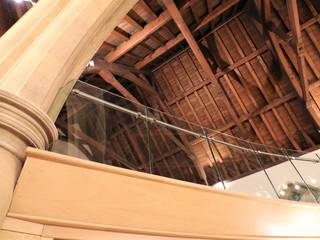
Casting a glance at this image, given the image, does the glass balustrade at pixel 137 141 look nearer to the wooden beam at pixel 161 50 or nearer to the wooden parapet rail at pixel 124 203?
the wooden parapet rail at pixel 124 203

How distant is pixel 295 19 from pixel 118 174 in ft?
15.2

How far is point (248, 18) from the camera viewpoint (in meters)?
5.76

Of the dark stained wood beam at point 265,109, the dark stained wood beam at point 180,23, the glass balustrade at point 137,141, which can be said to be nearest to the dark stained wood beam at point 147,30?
the dark stained wood beam at point 180,23

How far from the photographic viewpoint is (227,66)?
609 centimetres

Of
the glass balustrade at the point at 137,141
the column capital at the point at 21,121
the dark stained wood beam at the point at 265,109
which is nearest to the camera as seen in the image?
the column capital at the point at 21,121

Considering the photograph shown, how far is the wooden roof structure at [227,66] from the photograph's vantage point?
470 centimetres

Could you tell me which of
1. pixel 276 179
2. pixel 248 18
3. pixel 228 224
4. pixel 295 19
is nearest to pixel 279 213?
pixel 228 224

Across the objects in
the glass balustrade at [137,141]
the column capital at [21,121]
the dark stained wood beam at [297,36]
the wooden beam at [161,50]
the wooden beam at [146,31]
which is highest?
the wooden beam at [161,50]

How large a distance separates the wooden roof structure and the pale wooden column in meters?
3.00

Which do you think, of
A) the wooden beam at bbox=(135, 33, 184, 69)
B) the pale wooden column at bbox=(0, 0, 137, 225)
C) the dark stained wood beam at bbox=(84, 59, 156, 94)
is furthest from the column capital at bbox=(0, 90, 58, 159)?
the wooden beam at bbox=(135, 33, 184, 69)

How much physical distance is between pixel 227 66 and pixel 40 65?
5565mm

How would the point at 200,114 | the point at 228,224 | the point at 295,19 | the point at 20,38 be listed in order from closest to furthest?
the point at 20,38 → the point at 228,224 → the point at 295,19 → the point at 200,114

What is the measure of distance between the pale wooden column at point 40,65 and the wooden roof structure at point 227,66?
3004mm

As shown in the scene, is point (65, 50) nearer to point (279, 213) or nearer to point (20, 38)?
point (20, 38)
